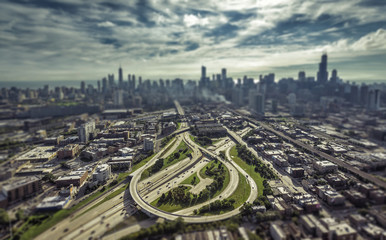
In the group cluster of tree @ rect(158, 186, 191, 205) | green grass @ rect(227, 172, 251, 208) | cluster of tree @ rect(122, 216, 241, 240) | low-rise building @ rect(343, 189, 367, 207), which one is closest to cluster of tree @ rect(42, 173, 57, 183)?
cluster of tree @ rect(158, 186, 191, 205)

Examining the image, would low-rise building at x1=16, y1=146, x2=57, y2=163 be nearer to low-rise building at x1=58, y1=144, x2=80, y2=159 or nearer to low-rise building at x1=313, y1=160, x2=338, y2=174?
low-rise building at x1=58, y1=144, x2=80, y2=159

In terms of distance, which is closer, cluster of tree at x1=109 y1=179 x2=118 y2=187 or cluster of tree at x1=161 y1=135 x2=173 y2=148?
cluster of tree at x1=109 y1=179 x2=118 y2=187

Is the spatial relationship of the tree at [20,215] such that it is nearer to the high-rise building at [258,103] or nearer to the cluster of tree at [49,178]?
the cluster of tree at [49,178]

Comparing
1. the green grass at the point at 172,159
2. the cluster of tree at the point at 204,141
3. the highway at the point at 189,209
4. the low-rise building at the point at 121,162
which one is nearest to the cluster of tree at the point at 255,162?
the highway at the point at 189,209

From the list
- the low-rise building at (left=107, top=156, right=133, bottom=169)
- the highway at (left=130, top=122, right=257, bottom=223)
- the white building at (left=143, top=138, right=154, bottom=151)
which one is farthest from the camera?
the white building at (left=143, top=138, right=154, bottom=151)

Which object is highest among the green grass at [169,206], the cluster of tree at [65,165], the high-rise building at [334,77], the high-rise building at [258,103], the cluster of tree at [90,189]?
the high-rise building at [334,77]
